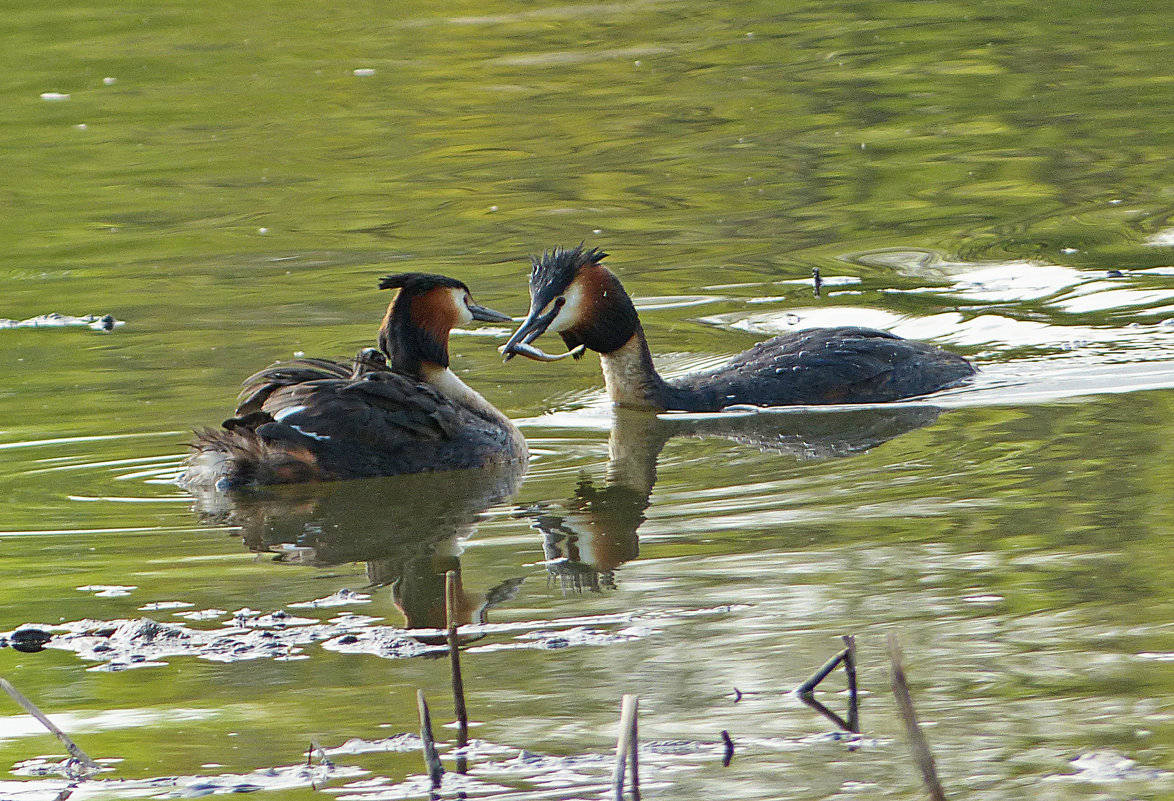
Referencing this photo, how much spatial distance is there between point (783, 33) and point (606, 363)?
493 inches

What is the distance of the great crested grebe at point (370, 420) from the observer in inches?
329

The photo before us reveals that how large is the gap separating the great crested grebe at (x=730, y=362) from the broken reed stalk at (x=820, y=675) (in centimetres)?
463

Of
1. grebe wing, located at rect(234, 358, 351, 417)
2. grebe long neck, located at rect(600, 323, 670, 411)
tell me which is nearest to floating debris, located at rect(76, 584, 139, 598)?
grebe wing, located at rect(234, 358, 351, 417)

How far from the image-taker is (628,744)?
4324mm

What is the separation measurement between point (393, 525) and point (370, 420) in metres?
0.76

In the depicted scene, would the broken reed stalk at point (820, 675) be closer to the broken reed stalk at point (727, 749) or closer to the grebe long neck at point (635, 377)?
the broken reed stalk at point (727, 749)

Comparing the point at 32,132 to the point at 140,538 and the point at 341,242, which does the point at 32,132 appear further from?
the point at 140,538

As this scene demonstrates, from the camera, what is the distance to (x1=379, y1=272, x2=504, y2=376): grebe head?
8.98 meters

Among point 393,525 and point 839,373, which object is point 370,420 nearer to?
point 393,525

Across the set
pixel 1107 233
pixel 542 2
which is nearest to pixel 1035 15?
pixel 542 2

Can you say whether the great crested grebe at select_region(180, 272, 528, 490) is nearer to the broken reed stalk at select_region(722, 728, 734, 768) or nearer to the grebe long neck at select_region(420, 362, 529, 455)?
the grebe long neck at select_region(420, 362, 529, 455)

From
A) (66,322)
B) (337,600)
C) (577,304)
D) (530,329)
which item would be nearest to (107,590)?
(337,600)

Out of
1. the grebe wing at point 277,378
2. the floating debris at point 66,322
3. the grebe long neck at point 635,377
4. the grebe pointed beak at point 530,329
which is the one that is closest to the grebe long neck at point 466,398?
the grebe pointed beak at point 530,329

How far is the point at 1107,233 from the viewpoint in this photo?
12.9 meters
